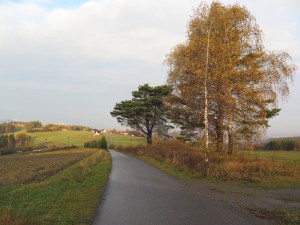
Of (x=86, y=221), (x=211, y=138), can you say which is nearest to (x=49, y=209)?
(x=86, y=221)

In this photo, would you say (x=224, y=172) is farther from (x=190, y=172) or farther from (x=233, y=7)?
(x=233, y=7)

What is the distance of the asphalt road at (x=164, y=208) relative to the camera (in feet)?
26.7

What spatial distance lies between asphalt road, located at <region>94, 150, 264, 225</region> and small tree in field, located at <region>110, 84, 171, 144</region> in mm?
32184

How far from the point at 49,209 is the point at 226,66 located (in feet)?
47.3

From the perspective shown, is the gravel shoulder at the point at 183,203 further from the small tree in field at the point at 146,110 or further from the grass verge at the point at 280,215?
the small tree in field at the point at 146,110

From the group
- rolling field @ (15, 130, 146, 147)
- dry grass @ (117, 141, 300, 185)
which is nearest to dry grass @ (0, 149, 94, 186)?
dry grass @ (117, 141, 300, 185)

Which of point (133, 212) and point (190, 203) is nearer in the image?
point (133, 212)

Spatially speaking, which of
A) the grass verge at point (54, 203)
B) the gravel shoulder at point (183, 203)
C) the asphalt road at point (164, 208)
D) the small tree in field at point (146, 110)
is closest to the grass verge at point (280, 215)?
the gravel shoulder at point (183, 203)

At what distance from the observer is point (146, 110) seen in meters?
46.8

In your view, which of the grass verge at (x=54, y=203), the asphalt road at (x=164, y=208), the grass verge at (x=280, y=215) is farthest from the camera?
the grass verge at (x=280, y=215)

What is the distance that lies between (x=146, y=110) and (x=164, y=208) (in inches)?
1466

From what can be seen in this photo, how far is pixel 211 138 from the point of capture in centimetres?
2022

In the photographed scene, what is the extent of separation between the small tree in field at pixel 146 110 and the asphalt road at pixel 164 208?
106ft

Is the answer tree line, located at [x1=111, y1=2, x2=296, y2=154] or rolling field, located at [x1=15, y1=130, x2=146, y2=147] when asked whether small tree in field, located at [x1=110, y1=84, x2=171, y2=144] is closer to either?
tree line, located at [x1=111, y1=2, x2=296, y2=154]
